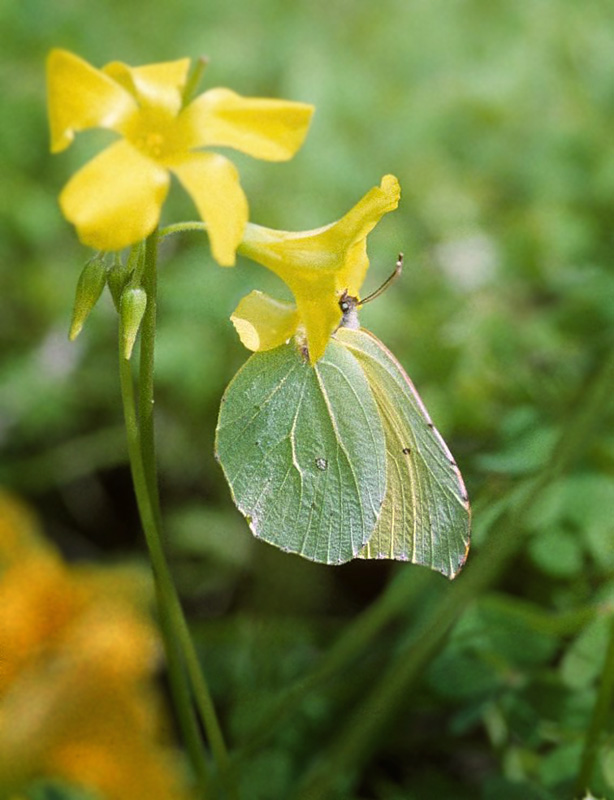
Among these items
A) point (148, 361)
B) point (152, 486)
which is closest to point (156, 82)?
point (148, 361)

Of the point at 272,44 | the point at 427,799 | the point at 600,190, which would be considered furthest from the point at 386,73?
the point at 427,799

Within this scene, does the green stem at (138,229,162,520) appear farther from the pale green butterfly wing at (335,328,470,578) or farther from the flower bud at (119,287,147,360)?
the pale green butterfly wing at (335,328,470,578)

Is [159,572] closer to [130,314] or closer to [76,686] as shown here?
[130,314]

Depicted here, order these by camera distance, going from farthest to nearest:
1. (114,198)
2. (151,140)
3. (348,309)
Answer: (348,309) < (151,140) < (114,198)

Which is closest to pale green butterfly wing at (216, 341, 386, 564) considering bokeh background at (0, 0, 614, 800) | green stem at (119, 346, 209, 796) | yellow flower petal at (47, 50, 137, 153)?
green stem at (119, 346, 209, 796)

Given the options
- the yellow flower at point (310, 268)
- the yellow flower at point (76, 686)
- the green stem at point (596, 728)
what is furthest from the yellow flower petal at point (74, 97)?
the green stem at point (596, 728)

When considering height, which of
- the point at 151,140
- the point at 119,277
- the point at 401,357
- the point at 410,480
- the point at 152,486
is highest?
the point at 151,140

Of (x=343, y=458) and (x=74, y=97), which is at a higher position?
(x=74, y=97)

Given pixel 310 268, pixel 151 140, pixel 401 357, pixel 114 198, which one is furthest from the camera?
pixel 401 357

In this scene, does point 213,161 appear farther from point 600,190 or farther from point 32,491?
point 600,190
